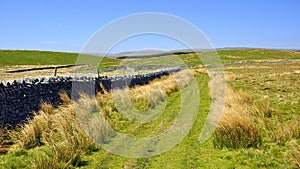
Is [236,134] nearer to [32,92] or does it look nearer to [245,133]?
[245,133]

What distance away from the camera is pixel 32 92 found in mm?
12258

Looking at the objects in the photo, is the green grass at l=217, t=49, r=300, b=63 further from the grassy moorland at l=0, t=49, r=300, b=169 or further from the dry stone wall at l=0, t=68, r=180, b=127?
the grassy moorland at l=0, t=49, r=300, b=169

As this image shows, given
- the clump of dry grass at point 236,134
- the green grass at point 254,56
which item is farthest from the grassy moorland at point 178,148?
the green grass at point 254,56

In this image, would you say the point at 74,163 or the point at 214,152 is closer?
the point at 74,163

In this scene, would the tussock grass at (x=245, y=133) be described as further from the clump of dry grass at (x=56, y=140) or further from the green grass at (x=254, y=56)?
the green grass at (x=254, y=56)

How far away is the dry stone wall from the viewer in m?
10.5

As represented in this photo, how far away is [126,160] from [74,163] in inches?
51.9

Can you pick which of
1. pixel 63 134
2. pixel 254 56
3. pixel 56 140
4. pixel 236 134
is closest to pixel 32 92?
pixel 56 140

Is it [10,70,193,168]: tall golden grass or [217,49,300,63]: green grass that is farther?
[217,49,300,63]: green grass

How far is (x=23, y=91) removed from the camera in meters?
11.7

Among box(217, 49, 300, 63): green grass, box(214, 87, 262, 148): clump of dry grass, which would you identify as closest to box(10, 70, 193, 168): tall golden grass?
box(214, 87, 262, 148): clump of dry grass

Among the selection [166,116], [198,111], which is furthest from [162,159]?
[198,111]

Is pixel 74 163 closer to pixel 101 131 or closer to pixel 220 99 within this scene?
pixel 101 131

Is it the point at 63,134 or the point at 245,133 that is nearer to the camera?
the point at 245,133
